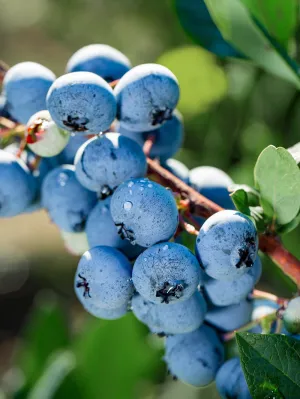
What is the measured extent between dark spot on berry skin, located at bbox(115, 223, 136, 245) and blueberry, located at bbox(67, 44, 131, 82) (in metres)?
0.36

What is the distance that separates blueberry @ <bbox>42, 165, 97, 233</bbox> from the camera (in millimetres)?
1058

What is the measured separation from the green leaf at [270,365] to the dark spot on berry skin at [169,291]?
0.10 metres

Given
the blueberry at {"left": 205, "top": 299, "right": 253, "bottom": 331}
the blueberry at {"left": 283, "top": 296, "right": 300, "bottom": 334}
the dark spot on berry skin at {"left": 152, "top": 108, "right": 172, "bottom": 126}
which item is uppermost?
the dark spot on berry skin at {"left": 152, "top": 108, "right": 172, "bottom": 126}

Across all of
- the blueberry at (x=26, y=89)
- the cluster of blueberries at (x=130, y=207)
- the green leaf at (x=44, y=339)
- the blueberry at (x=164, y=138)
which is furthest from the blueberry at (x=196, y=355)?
the green leaf at (x=44, y=339)

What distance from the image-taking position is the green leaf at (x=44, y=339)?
1.96 metres

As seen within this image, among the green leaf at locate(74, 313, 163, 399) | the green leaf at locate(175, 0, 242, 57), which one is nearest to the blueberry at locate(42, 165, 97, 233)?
the green leaf at locate(175, 0, 242, 57)

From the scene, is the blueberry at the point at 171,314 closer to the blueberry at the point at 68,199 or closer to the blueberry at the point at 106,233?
the blueberry at the point at 106,233

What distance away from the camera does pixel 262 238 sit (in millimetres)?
941

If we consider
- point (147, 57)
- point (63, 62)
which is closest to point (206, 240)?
point (147, 57)

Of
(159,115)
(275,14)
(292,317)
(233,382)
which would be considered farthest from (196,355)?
(275,14)

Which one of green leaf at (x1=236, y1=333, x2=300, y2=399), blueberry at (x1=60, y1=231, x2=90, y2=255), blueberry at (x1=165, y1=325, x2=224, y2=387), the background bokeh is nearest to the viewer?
green leaf at (x1=236, y1=333, x2=300, y2=399)

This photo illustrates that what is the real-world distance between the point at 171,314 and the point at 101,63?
0.49m

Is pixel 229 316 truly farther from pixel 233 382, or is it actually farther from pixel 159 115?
pixel 159 115

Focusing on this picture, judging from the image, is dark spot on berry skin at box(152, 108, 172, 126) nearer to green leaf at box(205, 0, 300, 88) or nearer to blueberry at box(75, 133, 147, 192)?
blueberry at box(75, 133, 147, 192)
